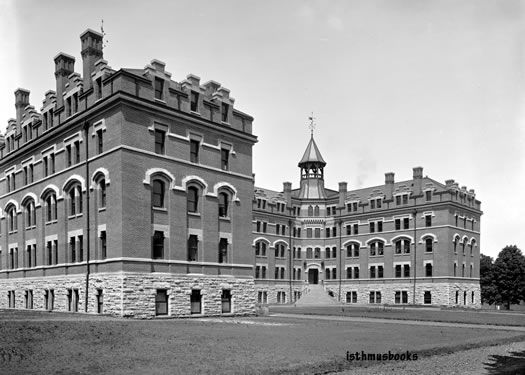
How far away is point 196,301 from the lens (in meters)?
34.3

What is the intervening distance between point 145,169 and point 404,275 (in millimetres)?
46030

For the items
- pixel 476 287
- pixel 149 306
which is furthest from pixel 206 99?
pixel 476 287

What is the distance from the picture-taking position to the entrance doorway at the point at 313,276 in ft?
256

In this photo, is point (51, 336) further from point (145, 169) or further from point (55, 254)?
point (55, 254)

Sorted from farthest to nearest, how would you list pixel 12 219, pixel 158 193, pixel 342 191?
pixel 342 191 → pixel 12 219 → pixel 158 193

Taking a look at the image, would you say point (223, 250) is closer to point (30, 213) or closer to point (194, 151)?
point (194, 151)

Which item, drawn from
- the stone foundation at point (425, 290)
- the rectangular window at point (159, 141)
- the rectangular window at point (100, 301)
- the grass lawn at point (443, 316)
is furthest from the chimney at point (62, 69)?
the stone foundation at point (425, 290)

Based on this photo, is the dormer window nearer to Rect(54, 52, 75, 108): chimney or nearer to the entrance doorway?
Rect(54, 52, 75, 108): chimney

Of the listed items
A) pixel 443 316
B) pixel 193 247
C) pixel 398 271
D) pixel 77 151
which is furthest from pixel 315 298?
pixel 77 151

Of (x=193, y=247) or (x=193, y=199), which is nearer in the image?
(x=193, y=247)

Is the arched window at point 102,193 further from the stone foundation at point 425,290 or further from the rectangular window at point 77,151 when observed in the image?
the stone foundation at point 425,290

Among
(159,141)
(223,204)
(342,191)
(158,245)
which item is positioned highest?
(159,141)

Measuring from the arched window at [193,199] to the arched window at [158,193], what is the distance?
8.00 feet

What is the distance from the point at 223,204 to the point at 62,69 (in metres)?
16.2
